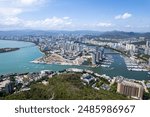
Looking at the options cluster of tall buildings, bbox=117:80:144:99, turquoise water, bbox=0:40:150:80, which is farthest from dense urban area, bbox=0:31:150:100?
turquoise water, bbox=0:40:150:80

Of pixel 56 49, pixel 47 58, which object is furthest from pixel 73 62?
pixel 56 49

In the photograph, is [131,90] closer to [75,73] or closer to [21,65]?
[75,73]

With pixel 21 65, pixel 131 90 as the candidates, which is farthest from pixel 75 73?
pixel 131 90

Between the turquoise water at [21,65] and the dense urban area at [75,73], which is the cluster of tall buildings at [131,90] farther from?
the turquoise water at [21,65]

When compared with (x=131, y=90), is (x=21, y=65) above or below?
above

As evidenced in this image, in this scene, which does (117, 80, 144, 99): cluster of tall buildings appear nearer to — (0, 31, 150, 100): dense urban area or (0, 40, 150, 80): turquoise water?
(0, 31, 150, 100): dense urban area

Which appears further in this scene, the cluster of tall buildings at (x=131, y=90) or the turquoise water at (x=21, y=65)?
the turquoise water at (x=21, y=65)

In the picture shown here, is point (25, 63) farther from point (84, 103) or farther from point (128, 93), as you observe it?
point (84, 103)

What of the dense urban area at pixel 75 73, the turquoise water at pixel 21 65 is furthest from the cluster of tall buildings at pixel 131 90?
the turquoise water at pixel 21 65

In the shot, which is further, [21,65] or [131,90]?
[21,65]

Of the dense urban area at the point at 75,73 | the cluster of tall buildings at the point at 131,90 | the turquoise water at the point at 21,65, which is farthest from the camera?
the turquoise water at the point at 21,65
